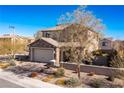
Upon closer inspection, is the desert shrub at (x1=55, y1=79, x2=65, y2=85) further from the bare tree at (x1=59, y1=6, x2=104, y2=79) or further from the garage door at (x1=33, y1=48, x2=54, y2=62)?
the garage door at (x1=33, y1=48, x2=54, y2=62)

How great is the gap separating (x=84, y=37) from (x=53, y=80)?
5893 mm

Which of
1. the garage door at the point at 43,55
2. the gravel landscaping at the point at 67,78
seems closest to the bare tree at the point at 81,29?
the gravel landscaping at the point at 67,78

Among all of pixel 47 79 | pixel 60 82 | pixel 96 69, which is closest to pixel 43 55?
pixel 96 69

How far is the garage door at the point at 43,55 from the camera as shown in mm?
39469

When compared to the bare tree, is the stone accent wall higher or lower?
lower

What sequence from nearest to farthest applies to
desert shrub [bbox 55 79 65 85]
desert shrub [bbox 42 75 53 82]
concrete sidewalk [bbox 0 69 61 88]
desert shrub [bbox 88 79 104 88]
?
desert shrub [bbox 88 79 104 88], concrete sidewalk [bbox 0 69 61 88], desert shrub [bbox 55 79 65 85], desert shrub [bbox 42 75 53 82]

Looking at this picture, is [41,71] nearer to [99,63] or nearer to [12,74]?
[12,74]

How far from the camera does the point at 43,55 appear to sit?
Answer: 40781 mm

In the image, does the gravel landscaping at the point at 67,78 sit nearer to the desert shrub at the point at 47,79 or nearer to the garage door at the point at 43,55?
the desert shrub at the point at 47,79

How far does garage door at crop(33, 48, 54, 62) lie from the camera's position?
129 ft

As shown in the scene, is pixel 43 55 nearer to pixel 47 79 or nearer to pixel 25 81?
pixel 47 79

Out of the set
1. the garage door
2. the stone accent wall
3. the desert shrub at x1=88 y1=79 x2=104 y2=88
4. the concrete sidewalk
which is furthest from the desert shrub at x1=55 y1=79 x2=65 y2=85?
the garage door
